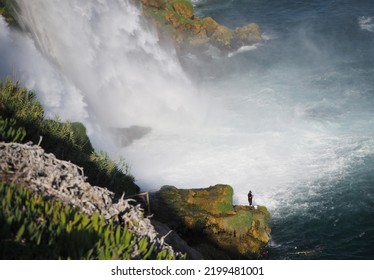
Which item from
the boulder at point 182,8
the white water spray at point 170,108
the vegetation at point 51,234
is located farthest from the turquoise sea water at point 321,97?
the vegetation at point 51,234

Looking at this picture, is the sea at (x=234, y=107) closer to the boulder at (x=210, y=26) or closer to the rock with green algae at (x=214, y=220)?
the rock with green algae at (x=214, y=220)

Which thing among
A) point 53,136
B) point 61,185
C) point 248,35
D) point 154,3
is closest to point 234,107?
point 248,35

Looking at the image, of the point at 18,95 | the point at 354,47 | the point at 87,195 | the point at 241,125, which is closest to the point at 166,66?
the point at 241,125

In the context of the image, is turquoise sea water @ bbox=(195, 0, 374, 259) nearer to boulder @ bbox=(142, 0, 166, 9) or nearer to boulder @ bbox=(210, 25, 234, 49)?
boulder @ bbox=(210, 25, 234, 49)

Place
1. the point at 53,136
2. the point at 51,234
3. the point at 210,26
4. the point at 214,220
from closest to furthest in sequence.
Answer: the point at 51,234 < the point at 53,136 < the point at 214,220 < the point at 210,26

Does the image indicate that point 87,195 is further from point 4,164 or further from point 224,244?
point 224,244

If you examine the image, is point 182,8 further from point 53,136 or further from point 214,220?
point 53,136
